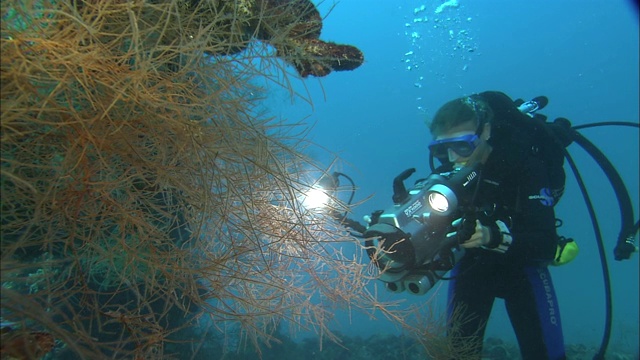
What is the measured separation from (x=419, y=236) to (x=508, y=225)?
5.20 ft

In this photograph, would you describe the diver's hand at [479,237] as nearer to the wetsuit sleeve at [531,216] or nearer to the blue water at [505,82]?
the wetsuit sleeve at [531,216]

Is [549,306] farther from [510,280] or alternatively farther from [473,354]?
[473,354]

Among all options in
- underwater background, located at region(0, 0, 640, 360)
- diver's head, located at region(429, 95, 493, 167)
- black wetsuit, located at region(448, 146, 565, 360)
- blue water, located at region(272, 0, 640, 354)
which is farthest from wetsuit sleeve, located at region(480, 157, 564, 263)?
blue water, located at region(272, 0, 640, 354)

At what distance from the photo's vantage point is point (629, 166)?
87312 mm

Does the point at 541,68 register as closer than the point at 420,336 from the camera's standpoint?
No

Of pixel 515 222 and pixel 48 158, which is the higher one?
pixel 515 222

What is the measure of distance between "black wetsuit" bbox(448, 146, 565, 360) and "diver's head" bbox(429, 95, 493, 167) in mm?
261

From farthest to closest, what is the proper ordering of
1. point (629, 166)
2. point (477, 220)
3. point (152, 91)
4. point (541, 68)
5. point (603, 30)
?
point (629, 166), point (541, 68), point (603, 30), point (477, 220), point (152, 91)

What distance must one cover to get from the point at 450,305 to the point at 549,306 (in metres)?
1.20

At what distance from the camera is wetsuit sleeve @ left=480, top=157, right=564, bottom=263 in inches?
161

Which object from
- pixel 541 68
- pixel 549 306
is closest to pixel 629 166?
pixel 541 68

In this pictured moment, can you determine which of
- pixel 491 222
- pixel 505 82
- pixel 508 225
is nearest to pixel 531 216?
pixel 508 225

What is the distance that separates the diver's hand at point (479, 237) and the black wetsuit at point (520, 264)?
366 mm

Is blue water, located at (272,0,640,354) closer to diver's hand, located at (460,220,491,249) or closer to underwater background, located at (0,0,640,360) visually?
underwater background, located at (0,0,640,360)
